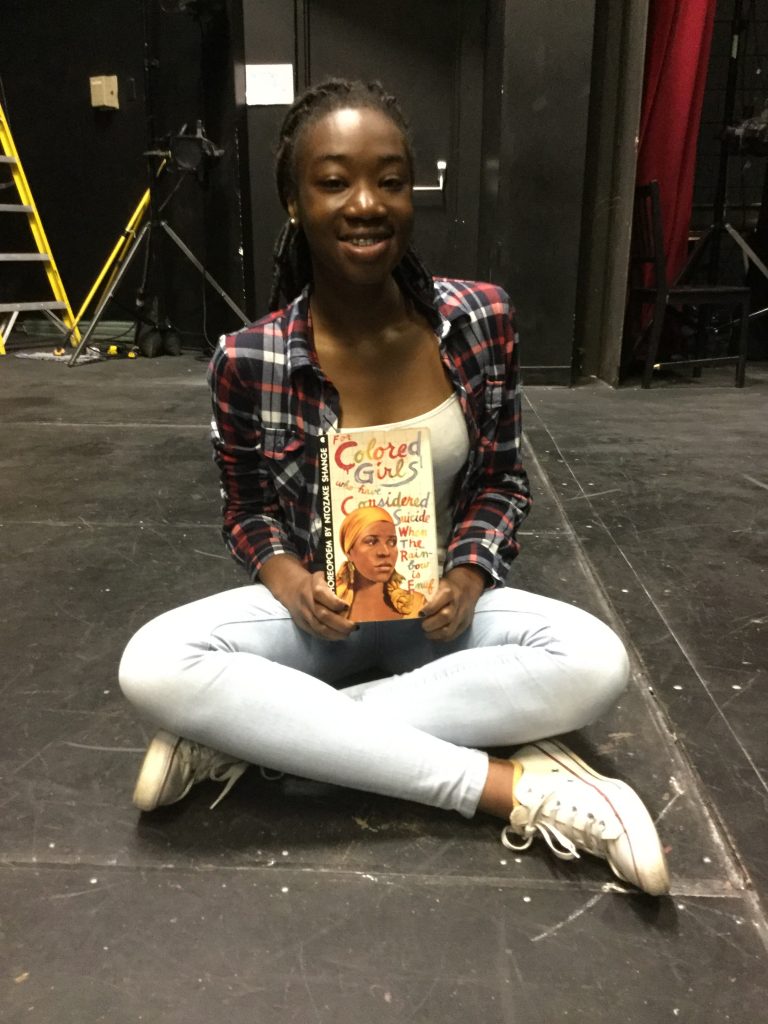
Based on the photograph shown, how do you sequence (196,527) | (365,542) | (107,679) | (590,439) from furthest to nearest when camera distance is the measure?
(590,439)
(196,527)
(107,679)
(365,542)

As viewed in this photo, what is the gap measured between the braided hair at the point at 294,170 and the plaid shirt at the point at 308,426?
0.03 metres

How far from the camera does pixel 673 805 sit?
99 centimetres

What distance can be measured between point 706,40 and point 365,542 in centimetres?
356

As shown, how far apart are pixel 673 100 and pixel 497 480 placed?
124 inches

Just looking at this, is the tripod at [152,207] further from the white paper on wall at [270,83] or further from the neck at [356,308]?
the neck at [356,308]

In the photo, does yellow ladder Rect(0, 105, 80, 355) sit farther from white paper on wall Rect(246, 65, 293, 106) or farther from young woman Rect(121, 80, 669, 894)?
young woman Rect(121, 80, 669, 894)

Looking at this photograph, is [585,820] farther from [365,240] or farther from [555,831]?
[365,240]


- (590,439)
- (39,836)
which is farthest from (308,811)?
(590,439)

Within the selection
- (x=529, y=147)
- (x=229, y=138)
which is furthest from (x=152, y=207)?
(x=529, y=147)

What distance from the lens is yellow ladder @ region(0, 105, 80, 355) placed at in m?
4.49

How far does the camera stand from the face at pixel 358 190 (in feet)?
3.06

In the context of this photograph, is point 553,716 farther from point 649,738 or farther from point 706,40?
point 706,40

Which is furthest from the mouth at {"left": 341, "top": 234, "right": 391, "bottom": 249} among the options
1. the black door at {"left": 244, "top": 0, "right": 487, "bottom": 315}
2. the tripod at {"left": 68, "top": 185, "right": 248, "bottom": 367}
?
the tripod at {"left": 68, "top": 185, "right": 248, "bottom": 367}

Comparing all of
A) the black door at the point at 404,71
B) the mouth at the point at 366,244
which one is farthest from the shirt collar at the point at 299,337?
the black door at the point at 404,71
